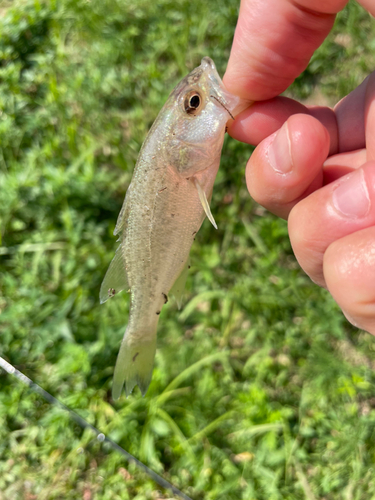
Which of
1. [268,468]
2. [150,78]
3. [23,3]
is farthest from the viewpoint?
[23,3]

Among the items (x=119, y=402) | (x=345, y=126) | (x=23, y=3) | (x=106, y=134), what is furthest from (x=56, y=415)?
(x=23, y=3)

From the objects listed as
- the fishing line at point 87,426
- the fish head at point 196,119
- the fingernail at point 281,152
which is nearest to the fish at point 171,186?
the fish head at point 196,119

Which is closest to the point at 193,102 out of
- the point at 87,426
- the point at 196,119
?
the point at 196,119

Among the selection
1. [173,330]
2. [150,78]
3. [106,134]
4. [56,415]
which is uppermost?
[150,78]

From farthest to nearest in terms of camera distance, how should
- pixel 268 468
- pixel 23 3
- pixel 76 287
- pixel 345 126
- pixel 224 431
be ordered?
pixel 23 3
pixel 76 287
pixel 224 431
pixel 268 468
pixel 345 126

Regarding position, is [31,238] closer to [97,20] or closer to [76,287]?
[76,287]
